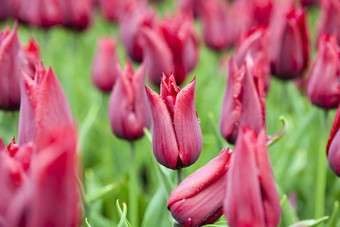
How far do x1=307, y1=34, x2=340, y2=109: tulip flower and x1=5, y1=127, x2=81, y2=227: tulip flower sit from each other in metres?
0.87

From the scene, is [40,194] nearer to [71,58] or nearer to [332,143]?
[332,143]

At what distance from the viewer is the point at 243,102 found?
3.41 ft

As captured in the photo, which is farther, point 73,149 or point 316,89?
point 316,89

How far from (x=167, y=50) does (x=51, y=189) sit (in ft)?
3.56

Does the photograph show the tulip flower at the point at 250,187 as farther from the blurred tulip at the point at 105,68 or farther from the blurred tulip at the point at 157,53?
the blurred tulip at the point at 105,68

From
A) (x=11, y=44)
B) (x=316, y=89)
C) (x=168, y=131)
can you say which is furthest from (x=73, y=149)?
(x=316, y=89)

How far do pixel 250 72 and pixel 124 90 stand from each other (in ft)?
1.02

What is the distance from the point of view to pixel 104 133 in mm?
1855

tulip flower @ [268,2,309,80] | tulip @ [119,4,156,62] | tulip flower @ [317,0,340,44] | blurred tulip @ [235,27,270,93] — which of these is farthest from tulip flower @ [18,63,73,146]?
tulip flower @ [317,0,340,44]

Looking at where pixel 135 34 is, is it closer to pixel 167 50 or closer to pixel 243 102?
pixel 167 50

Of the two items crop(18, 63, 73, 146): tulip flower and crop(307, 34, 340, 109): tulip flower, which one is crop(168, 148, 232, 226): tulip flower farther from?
crop(307, 34, 340, 109): tulip flower

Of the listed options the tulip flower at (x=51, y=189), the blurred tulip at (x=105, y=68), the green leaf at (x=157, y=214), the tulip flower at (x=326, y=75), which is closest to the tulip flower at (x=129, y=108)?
the green leaf at (x=157, y=214)

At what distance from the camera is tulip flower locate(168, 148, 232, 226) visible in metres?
0.72

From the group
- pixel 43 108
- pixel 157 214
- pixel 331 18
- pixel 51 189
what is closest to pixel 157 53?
pixel 157 214
